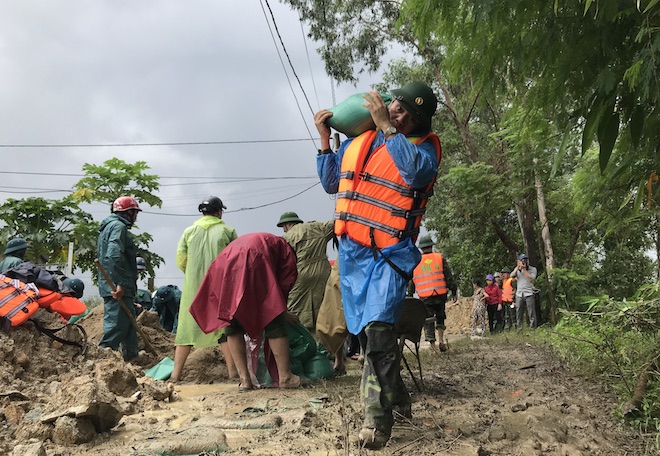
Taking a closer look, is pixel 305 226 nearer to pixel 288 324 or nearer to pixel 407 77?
pixel 288 324

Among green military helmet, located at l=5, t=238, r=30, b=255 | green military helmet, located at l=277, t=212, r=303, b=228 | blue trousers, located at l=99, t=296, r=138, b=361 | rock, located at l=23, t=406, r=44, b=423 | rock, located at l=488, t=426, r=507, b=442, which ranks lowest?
rock, located at l=488, t=426, r=507, b=442

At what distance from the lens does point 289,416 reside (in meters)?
3.27

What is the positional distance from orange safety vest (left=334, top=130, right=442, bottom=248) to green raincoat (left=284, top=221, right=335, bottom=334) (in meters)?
2.96

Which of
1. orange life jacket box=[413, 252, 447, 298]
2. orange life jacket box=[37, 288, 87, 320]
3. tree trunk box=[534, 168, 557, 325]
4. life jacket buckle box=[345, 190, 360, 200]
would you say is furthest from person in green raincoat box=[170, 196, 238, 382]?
tree trunk box=[534, 168, 557, 325]

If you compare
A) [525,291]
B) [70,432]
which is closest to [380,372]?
[70,432]

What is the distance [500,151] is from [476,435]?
1378cm

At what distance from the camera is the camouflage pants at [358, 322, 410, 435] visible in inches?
108

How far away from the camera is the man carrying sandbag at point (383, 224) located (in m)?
2.88

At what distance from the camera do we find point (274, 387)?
4.71m

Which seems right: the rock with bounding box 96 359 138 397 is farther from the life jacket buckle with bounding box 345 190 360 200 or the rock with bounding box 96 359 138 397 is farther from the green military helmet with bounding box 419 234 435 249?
the green military helmet with bounding box 419 234 435 249

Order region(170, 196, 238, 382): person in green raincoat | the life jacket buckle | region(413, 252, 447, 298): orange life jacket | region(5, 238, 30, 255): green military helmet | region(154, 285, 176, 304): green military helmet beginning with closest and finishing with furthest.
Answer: the life jacket buckle
region(170, 196, 238, 382): person in green raincoat
region(5, 238, 30, 255): green military helmet
region(413, 252, 447, 298): orange life jacket
region(154, 285, 176, 304): green military helmet

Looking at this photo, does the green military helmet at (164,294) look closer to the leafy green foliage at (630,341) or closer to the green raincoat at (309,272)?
the green raincoat at (309,272)

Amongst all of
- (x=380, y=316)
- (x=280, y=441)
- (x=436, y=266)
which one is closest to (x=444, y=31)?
(x=380, y=316)

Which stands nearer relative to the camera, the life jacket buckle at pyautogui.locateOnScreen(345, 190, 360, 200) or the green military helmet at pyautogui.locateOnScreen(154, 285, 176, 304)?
the life jacket buckle at pyautogui.locateOnScreen(345, 190, 360, 200)
